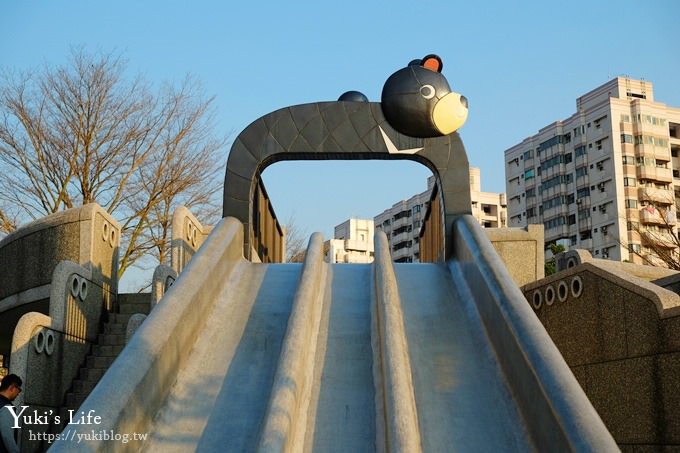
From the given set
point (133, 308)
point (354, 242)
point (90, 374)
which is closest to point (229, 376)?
point (90, 374)

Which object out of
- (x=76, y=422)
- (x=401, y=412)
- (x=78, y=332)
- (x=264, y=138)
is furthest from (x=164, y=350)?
(x=264, y=138)

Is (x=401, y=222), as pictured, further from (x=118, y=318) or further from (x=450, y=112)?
(x=118, y=318)

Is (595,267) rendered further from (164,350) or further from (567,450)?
(164,350)

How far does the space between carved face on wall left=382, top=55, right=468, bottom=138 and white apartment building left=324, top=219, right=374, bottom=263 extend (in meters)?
87.7

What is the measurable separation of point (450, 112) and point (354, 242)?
95.0 m

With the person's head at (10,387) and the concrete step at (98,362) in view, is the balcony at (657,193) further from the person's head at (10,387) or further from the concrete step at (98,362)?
the person's head at (10,387)

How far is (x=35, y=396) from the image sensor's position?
9.65 meters

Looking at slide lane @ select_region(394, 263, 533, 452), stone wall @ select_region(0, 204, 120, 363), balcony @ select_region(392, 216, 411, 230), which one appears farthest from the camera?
balcony @ select_region(392, 216, 411, 230)

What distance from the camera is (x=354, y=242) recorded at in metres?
108

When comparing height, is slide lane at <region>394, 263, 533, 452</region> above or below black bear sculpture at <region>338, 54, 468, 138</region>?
below

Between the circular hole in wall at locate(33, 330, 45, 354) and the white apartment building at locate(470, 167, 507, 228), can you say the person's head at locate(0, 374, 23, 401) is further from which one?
the white apartment building at locate(470, 167, 507, 228)

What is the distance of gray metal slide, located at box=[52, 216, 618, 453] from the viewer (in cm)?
606

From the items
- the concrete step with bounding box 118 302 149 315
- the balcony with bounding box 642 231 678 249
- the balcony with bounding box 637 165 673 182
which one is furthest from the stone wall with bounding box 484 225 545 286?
the balcony with bounding box 637 165 673 182

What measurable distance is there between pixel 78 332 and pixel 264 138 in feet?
15.5
